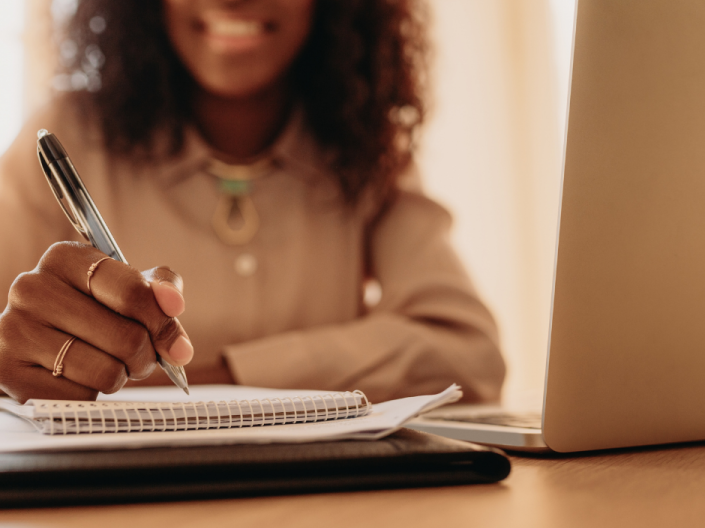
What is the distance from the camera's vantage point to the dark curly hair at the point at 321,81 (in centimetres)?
109

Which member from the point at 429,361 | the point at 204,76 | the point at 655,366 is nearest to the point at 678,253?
the point at 655,366

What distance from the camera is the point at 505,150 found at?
7.04ft

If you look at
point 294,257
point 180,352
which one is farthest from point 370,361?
point 180,352

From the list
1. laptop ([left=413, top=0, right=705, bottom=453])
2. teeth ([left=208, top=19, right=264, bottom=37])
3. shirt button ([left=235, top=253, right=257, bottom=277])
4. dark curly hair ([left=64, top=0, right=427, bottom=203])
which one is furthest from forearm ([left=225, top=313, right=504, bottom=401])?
teeth ([left=208, top=19, right=264, bottom=37])

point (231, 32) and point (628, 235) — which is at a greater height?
point (231, 32)

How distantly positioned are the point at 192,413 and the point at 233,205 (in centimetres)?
80

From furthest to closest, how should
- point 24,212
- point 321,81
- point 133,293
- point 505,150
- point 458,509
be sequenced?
point 505,150
point 321,81
point 24,212
point 133,293
point 458,509

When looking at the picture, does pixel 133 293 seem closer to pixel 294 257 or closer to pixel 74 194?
pixel 74 194

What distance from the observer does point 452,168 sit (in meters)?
2.10

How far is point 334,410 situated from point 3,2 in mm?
1918

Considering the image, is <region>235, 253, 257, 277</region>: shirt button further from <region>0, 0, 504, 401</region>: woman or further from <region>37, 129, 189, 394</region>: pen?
<region>37, 129, 189, 394</region>: pen

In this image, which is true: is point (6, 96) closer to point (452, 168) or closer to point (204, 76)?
point (204, 76)

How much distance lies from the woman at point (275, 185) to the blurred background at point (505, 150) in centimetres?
89

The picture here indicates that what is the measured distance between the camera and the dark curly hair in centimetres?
109
